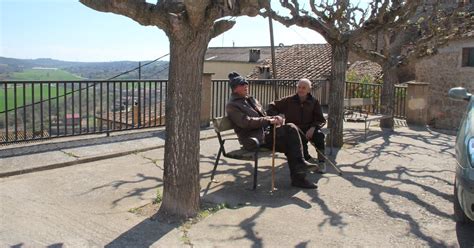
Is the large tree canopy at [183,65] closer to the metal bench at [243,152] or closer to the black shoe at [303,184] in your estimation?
the metal bench at [243,152]

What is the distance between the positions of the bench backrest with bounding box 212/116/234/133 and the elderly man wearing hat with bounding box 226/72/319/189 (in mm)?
110

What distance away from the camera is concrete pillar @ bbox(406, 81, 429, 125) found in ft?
41.9

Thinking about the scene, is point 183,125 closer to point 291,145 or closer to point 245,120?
point 245,120

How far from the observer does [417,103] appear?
41.8 ft

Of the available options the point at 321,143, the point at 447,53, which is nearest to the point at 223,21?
the point at 321,143

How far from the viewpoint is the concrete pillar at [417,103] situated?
503 inches

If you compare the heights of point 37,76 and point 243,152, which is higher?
point 37,76

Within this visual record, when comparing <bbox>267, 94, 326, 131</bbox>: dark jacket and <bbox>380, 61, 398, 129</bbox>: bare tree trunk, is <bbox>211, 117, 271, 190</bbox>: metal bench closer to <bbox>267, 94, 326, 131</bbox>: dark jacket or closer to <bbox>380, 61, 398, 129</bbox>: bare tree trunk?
<bbox>267, 94, 326, 131</bbox>: dark jacket

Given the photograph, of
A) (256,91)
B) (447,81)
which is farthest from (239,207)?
(447,81)

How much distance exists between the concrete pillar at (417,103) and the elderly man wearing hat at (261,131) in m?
8.23

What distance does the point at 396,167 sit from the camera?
7.10m

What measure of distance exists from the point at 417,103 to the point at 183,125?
1012 centimetres

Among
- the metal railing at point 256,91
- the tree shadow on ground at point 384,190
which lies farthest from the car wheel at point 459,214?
the metal railing at point 256,91

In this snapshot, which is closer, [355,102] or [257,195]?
[257,195]
